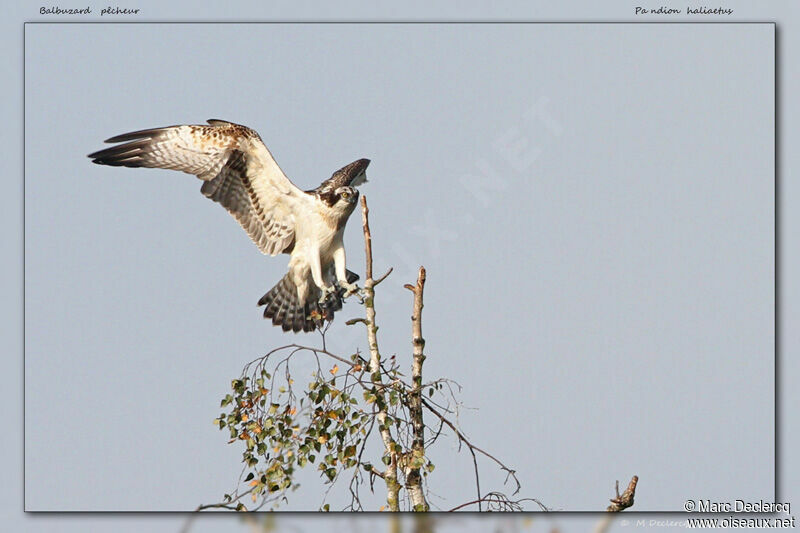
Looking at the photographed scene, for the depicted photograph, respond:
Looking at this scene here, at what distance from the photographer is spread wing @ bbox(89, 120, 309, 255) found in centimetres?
643

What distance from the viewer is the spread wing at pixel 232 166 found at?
6426mm

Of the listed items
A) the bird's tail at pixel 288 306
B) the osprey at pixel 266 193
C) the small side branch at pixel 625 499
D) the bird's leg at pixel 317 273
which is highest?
the osprey at pixel 266 193

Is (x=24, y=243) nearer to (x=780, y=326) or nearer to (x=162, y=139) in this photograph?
(x=162, y=139)

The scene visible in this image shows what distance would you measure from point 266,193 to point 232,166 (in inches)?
11.4

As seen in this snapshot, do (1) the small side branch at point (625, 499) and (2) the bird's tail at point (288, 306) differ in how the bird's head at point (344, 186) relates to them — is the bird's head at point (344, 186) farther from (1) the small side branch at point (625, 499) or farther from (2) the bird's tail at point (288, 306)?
(1) the small side branch at point (625, 499)

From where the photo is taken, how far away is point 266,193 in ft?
21.5

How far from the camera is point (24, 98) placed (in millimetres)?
6121

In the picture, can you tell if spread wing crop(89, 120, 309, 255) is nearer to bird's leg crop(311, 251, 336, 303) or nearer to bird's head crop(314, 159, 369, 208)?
bird's head crop(314, 159, 369, 208)

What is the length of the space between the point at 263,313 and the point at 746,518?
3566mm

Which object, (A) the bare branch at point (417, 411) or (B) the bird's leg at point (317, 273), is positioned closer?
(A) the bare branch at point (417, 411)

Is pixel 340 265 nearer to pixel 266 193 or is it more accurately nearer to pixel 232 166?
pixel 266 193

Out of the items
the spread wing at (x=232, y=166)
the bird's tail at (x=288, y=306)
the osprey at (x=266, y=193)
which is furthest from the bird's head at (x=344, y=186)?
the bird's tail at (x=288, y=306)

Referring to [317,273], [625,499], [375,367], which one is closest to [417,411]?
[375,367]

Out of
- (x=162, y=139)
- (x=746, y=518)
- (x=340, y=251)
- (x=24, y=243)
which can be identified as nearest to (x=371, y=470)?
(x=746, y=518)
